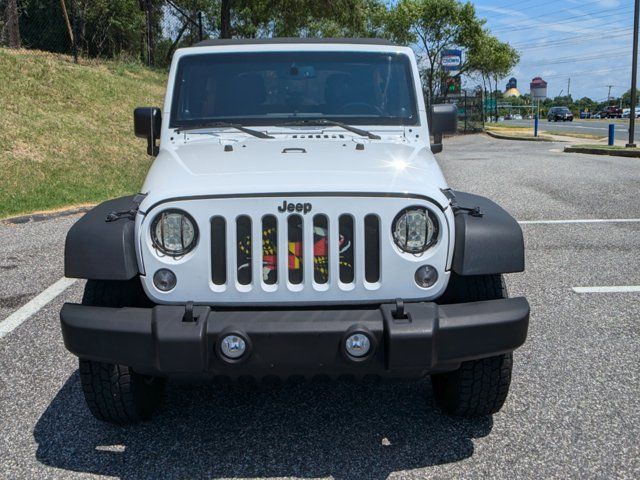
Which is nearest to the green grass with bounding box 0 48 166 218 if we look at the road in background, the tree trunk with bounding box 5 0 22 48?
the tree trunk with bounding box 5 0 22 48

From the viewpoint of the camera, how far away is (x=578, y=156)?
66.2 feet

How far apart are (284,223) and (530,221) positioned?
694 centimetres

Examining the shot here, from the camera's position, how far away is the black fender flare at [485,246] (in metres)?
3.07

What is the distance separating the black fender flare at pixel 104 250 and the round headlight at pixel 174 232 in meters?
0.12

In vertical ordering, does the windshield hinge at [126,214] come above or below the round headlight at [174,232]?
above

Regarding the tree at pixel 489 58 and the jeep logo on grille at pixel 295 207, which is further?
the tree at pixel 489 58

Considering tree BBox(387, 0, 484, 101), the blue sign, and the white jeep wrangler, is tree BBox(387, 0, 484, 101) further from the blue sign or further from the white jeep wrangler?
the white jeep wrangler

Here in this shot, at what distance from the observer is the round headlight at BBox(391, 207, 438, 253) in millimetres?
3074

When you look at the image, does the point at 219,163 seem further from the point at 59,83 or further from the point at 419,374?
the point at 59,83

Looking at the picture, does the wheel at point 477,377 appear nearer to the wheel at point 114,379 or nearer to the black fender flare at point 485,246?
the black fender flare at point 485,246

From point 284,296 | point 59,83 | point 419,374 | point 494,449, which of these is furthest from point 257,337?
point 59,83

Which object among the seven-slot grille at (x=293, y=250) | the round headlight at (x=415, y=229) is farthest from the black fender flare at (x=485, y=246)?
the seven-slot grille at (x=293, y=250)

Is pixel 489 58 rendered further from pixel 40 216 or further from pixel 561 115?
pixel 40 216

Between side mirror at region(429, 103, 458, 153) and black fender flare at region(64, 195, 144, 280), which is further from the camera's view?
side mirror at region(429, 103, 458, 153)
